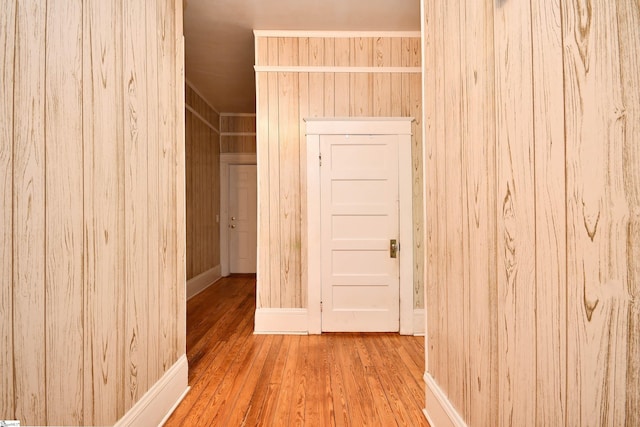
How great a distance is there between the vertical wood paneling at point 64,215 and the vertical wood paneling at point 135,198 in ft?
1.00

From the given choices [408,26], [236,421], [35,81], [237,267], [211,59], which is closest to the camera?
[35,81]

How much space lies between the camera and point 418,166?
10.9 feet

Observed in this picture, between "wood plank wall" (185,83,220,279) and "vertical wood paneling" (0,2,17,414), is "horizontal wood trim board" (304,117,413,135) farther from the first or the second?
"vertical wood paneling" (0,2,17,414)

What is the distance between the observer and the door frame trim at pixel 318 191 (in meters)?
3.25

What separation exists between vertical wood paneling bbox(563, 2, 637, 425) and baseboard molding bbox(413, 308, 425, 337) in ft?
8.26

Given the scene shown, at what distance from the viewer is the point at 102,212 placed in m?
1.38

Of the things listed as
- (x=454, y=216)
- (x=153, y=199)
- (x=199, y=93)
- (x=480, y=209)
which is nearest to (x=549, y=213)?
(x=480, y=209)

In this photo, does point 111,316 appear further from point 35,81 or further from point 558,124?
point 558,124

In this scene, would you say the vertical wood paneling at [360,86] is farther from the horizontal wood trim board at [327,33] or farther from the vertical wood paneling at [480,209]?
the vertical wood paneling at [480,209]

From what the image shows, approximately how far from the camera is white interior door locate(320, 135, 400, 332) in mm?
3268

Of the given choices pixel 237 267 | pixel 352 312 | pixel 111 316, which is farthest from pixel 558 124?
pixel 237 267

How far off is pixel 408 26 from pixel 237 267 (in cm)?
492

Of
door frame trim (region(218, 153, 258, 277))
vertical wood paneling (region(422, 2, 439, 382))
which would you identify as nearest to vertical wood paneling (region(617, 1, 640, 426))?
vertical wood paneling (region(422, 2, 439, 382))

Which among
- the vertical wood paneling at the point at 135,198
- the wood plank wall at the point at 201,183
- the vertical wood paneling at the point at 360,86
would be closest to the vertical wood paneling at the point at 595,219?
the vertical wood paneling at the point at 135,198
